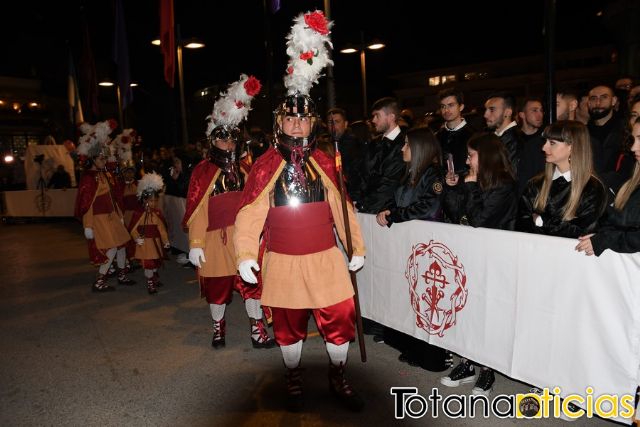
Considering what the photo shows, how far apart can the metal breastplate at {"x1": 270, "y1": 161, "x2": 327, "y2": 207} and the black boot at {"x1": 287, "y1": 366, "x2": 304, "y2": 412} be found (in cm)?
128

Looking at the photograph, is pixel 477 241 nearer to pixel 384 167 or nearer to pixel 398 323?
pixel 398 323

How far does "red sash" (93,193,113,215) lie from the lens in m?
7.50

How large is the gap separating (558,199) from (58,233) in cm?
1301

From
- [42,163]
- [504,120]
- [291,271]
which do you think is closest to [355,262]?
[291,271]

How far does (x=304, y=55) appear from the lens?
360 centimetres

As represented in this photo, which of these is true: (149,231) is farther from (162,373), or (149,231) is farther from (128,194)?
(162,373)

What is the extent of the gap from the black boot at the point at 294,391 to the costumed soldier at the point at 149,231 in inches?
157

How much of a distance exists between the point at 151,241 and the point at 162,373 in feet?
10.4

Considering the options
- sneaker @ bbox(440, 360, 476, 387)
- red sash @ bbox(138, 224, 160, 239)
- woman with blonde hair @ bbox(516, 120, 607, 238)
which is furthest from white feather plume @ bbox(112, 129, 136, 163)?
woman with blonde hair @ bbox(516, 120, 607, 238)

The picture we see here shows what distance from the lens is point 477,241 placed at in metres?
3.62

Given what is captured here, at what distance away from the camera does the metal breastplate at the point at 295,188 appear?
3.74 meters

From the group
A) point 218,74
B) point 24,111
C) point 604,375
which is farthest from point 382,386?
point 24,111

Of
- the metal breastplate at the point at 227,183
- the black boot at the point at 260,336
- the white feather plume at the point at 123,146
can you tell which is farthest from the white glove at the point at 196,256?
the white feather plume at the point at 123,146

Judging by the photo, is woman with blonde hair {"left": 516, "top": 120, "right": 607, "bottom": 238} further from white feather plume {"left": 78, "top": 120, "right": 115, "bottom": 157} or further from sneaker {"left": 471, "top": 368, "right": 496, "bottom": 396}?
white feather plume {"left": 78, "top": 120, "right": 115, "bottom": 157}
